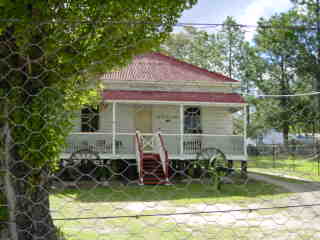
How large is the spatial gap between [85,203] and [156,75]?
9.30m

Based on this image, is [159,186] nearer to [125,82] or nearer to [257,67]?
[125,82]

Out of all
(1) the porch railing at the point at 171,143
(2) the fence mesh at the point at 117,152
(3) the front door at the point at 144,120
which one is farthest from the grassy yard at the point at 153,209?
Result: (3) the front door at the point at 144,120

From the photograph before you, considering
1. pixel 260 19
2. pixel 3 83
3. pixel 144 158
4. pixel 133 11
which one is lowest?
pixel 144 158

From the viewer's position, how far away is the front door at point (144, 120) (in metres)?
17.5

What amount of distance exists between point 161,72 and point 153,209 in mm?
10405

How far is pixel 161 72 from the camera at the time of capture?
711 inches

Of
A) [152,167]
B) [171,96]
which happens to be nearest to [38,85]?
[152,167]

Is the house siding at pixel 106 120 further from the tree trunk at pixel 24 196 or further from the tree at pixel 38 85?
the tree trunk at pixel 24 196

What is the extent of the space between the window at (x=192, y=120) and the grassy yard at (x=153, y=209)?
4556 mm

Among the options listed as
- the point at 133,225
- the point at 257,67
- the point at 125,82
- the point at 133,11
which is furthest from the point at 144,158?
the point at 257,67

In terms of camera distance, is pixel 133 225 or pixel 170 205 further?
pixel 170 205

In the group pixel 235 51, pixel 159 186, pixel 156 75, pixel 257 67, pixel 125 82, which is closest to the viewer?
pixel 159 186

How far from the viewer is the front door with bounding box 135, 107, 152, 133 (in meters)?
17.5

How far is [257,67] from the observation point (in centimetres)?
3947
